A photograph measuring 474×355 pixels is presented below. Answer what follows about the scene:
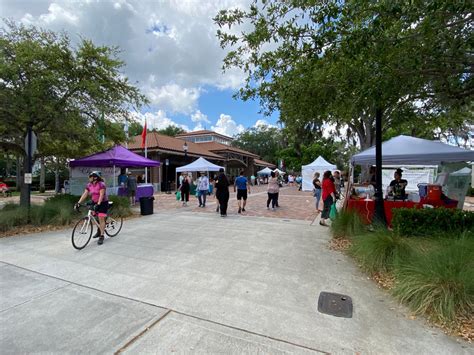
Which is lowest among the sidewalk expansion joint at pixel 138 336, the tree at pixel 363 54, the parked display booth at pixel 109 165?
the sidewalk expansion joint at pixel 138 336

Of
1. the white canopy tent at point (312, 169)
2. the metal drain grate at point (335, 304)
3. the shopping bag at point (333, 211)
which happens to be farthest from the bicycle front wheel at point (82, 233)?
the white canopy tent at point (312, 169)

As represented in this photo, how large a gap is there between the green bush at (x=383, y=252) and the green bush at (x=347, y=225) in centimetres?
148

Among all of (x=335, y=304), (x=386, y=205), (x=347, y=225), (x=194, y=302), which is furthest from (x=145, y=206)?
(x=335, y=304)

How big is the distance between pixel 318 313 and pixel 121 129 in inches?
395

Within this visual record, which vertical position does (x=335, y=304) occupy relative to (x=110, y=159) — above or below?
below

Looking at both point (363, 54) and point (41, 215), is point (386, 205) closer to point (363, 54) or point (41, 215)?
point (363, 54)

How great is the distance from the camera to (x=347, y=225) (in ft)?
21.4

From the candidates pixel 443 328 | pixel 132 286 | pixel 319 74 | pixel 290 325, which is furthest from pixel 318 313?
pixel 319 74

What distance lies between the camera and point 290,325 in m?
2.91

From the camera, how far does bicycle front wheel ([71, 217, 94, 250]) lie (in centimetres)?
581

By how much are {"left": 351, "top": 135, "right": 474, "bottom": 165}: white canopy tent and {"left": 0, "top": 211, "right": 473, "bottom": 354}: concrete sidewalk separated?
163 inches

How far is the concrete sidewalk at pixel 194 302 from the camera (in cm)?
260

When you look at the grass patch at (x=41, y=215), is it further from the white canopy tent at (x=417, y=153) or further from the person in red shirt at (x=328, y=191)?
the white canopy tent at (x=417, y=153)

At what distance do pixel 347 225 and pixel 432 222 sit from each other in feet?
5.63
